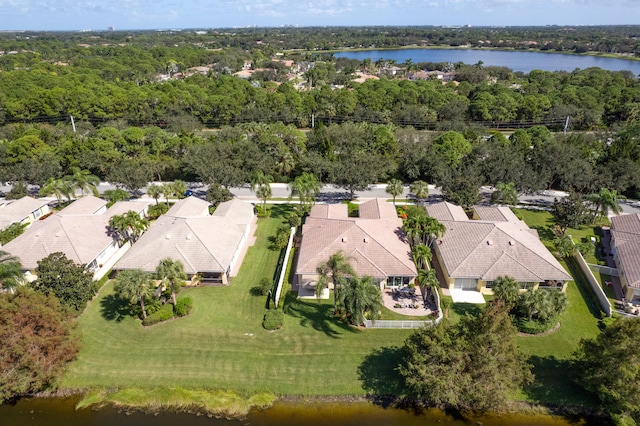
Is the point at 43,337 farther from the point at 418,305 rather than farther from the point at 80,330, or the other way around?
the point at 418,305

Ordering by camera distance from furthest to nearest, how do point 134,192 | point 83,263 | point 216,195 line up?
1. point 134,192
2. point 216,195
3. point 83,263

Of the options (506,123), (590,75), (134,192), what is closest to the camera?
(134,192)

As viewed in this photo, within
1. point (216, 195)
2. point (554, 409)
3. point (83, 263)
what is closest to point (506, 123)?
point (216, 195)

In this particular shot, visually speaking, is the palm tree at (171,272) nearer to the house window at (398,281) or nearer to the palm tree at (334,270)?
the palm tree at (334,270)

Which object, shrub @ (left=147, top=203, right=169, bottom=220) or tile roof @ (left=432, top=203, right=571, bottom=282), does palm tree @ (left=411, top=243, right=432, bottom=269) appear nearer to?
tile roof @ (left=432, top=203, right=571, bottom=282)

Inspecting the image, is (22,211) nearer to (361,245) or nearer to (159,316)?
(159,316)

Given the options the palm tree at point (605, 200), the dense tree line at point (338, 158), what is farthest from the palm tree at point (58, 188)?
the palm tree at point (605, 200)

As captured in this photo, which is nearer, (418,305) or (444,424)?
(444,424)
